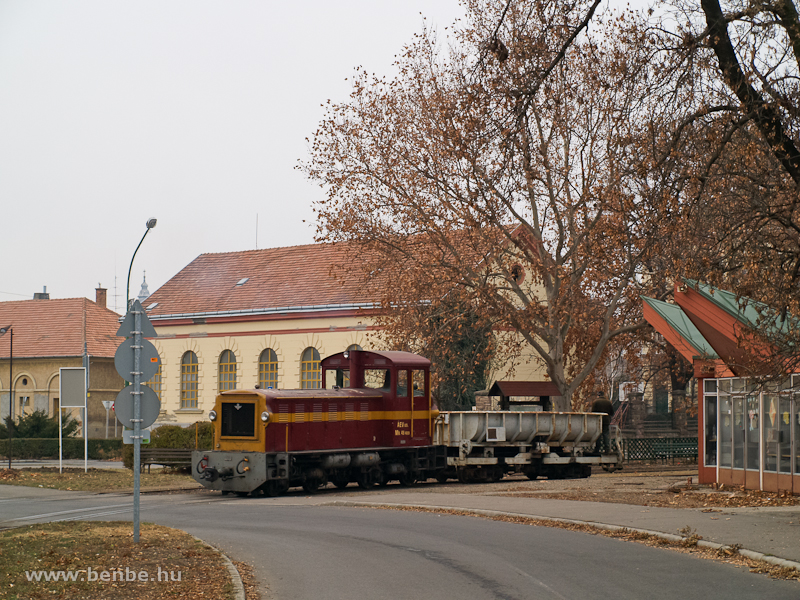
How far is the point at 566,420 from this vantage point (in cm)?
2708

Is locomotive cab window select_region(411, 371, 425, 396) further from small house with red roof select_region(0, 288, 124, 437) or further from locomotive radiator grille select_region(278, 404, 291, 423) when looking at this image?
Result: small house with red roof select_region(0, 288, 124, 437)

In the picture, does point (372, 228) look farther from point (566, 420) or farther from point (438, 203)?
point (566, 420)

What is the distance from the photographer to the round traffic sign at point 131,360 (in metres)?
11.9

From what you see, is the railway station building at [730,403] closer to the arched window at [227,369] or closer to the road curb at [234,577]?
the road curb at [234,577]

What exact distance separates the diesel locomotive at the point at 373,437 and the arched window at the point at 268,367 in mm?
14816

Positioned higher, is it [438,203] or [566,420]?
[438,203]

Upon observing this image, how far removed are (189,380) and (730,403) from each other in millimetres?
28706

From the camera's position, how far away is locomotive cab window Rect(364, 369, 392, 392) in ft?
81.7

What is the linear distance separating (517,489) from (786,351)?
9.07 meters

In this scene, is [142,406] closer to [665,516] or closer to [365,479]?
[665,516]

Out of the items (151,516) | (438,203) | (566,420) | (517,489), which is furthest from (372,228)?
(151,516)

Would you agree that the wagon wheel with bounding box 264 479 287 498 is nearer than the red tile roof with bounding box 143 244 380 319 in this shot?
Yes

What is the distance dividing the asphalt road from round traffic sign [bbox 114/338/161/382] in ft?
9.08

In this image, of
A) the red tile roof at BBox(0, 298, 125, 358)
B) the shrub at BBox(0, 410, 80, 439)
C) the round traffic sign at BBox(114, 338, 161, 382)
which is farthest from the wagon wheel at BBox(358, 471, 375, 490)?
the red tile roof at BBox(0, 298, 125, 358)
